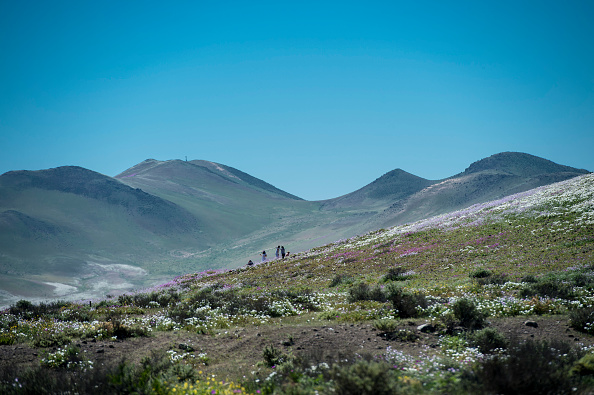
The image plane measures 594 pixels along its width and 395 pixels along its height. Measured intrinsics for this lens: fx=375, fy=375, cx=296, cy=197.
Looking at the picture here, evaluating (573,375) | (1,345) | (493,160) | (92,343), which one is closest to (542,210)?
(573,375)

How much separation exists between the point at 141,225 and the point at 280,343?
15826cm

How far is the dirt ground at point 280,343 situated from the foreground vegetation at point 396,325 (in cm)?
18

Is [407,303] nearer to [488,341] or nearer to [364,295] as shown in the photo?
[488,341]

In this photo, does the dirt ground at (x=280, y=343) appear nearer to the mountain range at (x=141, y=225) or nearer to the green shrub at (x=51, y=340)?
the green shrub at (x=51, y=340)

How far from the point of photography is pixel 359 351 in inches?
383

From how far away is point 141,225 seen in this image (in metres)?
156

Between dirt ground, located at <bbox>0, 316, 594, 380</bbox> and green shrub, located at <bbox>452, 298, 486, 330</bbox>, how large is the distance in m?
0.49

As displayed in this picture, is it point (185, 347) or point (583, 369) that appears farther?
point (185, 347)

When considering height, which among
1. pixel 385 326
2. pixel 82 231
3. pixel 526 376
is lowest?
pixel 385 326

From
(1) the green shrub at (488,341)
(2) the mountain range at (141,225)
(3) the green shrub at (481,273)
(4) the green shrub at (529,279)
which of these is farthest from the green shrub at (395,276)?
(2) the mountain range at (141,225)

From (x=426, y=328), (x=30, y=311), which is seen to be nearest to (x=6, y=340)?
(x=30, y=311)

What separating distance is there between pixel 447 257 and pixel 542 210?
1305 cm

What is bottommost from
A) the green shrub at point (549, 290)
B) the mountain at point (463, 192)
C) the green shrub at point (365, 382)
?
the green shrub at point (549, 290)

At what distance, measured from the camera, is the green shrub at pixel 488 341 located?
961 centimetres
